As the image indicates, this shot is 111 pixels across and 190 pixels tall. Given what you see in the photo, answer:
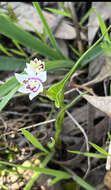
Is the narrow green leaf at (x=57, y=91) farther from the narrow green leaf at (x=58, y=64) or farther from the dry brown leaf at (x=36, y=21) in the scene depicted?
the dry brown leaf at (x=36, y=21)

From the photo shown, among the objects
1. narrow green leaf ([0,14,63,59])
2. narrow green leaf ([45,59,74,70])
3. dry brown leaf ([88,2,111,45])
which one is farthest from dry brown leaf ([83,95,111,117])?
dry brown leaf ([88,2,111,45])

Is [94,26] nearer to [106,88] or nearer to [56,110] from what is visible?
[106,88]

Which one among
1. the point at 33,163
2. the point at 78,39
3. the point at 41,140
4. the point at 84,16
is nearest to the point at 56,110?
the point at 41,140

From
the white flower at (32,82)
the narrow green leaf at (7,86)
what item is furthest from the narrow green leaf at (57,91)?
the narrow green leaf at (7,86)

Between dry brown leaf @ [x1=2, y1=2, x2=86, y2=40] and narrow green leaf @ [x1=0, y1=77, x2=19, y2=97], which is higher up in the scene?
dry brown leaf @ [x1=2, y1=2, x2=86, y2=40]

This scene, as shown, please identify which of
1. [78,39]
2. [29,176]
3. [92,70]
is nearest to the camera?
[29,176]

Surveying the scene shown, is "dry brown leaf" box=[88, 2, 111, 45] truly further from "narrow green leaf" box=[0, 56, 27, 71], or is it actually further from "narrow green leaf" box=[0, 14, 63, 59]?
"narrow green leaf" box=[0, 56, 27, 71]

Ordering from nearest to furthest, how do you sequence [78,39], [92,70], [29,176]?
[29,176] < [92,70] < [78,39]
